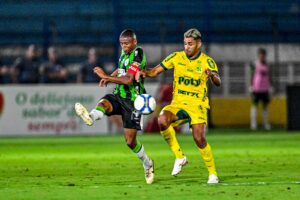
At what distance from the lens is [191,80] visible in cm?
1234

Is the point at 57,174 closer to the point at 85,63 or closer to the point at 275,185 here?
the point at 275,185

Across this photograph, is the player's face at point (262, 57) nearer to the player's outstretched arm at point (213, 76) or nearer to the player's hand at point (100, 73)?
the player's outstretched arm at point (213, 76)

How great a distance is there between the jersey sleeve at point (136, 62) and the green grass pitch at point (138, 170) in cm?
144

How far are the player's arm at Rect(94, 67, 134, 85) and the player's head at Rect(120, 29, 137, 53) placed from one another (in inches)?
14.8

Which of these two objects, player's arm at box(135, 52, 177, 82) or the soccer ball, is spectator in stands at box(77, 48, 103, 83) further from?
the soccer ball

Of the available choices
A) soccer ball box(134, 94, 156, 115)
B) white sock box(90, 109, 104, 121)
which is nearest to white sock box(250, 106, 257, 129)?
soccer ball box(134, 94, 156, 115)

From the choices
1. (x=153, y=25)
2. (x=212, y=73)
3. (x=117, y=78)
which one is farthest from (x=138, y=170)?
(x=153, y=25)

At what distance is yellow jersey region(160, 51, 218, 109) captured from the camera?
12281 millimetres

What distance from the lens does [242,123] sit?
28.2 metres

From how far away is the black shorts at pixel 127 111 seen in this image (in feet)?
40.6

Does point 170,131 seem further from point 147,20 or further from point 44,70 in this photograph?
point 147,20

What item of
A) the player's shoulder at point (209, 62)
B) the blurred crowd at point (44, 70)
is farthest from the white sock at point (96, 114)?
the blurred crowd at point (44, 70)

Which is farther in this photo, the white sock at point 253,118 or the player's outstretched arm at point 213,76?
the white sock at point 253,118

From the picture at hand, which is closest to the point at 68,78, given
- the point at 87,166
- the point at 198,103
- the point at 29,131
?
the point at 29,131
